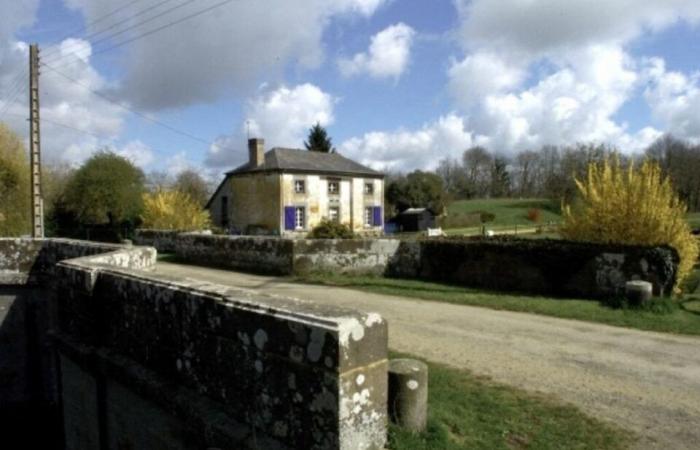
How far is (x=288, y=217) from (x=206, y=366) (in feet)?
112

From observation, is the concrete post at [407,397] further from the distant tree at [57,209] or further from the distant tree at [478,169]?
the distant tree at [478,169]

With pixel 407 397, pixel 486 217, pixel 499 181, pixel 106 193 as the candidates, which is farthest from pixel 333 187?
pixel 499 181

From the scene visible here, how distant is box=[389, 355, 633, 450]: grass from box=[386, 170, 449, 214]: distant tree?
51.3 m

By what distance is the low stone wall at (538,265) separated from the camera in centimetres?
1105

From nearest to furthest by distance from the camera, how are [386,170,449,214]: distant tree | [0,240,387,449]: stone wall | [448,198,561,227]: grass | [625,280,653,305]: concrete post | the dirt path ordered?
[0,240,387,449]: stone wall, the dirt path, [625,280,653,305]: concrete post, [386,170,449,214]: distant tree, [448,198,561,227]: grass

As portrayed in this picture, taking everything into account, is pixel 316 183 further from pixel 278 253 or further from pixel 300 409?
pixel 300 409

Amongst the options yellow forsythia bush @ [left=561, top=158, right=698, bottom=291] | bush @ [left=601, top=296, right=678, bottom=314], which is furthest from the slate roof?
bush @ [left=601, top=296, right=678, bottom=314]

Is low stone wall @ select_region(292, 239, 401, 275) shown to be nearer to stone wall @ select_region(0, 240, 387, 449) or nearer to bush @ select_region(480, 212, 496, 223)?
stone wall @ select_region(0, 240, 387, 449)

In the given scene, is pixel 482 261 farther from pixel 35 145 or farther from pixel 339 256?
pixel 35 145

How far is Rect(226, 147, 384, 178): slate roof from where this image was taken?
3808 centimetres

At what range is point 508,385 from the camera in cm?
558

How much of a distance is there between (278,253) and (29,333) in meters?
6.94

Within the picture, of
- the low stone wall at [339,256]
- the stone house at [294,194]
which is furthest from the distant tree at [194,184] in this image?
the low stone wall at [339,256]

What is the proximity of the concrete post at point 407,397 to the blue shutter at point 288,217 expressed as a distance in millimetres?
34117
